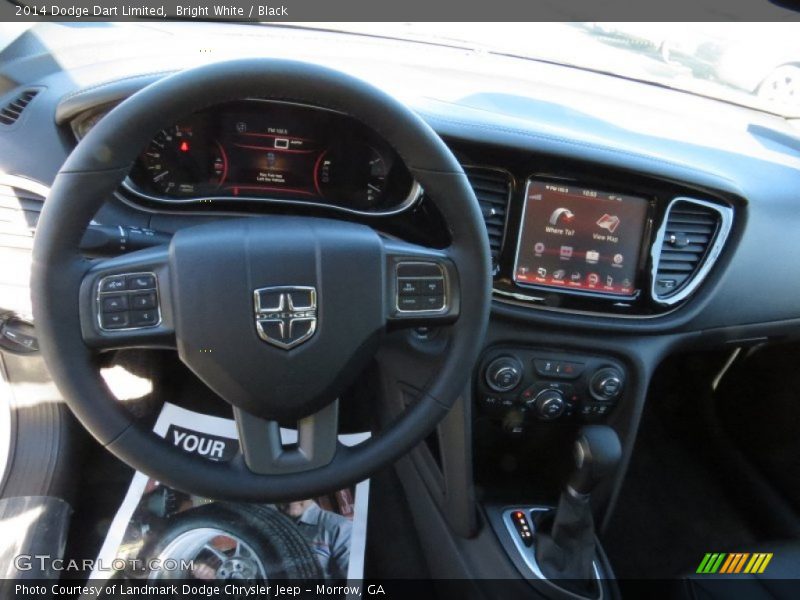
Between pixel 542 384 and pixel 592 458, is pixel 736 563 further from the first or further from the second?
pixel 542 384

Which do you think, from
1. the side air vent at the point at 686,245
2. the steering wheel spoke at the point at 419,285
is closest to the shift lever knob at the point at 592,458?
the side air vent at the point at 686,245

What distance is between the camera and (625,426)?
6.43 ft

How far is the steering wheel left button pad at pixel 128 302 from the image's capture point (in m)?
1.16

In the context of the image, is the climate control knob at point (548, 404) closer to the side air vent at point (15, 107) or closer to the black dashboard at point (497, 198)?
the black dashboard at point (497, 198)

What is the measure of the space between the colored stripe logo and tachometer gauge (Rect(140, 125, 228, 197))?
1.39m

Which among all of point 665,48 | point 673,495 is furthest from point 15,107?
point 673,495

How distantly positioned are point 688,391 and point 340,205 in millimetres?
1541

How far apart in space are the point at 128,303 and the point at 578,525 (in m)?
1.10

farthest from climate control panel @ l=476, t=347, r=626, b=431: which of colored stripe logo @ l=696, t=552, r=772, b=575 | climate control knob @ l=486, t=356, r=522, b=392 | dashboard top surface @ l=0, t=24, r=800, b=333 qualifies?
colored stripe logo @ l=696, t=552, r=772, b=575

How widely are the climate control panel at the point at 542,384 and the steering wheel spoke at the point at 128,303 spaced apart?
83cm

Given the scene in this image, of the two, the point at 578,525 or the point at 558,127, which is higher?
the point at 558,127

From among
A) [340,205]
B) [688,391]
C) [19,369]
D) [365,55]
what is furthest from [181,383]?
[688,391]

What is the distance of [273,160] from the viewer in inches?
63.8

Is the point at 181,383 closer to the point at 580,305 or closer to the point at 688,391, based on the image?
the point at 580,305
